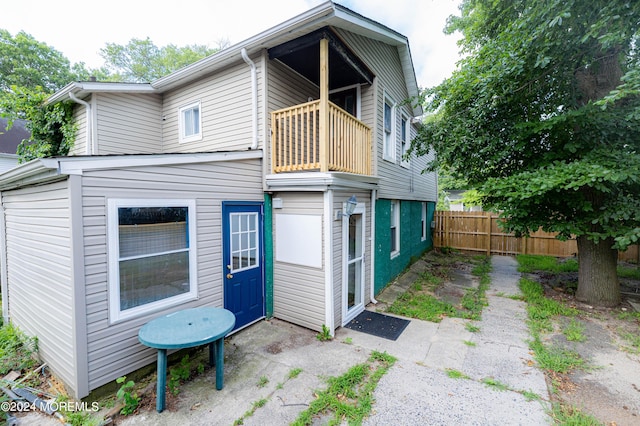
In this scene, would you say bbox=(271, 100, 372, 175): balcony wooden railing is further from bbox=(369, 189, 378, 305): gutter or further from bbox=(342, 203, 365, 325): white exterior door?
bbox=(342, 203, 365, 325): white exterior door

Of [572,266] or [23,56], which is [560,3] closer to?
[572,266]

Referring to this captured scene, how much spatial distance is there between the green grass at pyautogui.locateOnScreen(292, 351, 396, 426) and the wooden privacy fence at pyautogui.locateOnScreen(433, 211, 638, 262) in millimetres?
8870

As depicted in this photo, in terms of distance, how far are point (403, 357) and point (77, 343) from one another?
413cm

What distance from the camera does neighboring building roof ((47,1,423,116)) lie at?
13.6 feet

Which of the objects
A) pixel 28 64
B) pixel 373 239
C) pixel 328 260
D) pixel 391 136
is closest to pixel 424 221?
pixel 391 136

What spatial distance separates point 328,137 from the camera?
14.8 feet

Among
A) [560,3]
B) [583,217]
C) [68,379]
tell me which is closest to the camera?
[68,379]

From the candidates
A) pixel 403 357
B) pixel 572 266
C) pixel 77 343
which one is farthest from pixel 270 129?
pixel 572 266

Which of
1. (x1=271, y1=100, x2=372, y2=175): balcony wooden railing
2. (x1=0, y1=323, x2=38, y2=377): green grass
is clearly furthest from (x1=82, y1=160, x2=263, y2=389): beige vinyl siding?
(x1=0, y1=323, x2=38, y2=377): green grass

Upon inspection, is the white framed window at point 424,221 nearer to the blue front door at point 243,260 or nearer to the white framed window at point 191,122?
the blue front door at point 243,260

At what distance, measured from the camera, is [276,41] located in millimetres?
4605

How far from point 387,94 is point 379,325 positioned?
5.66 metres

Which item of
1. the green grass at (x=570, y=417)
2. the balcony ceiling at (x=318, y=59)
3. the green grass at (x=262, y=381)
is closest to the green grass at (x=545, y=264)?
the green grass at (x=570, y=417)

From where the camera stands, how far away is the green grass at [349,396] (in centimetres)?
281
